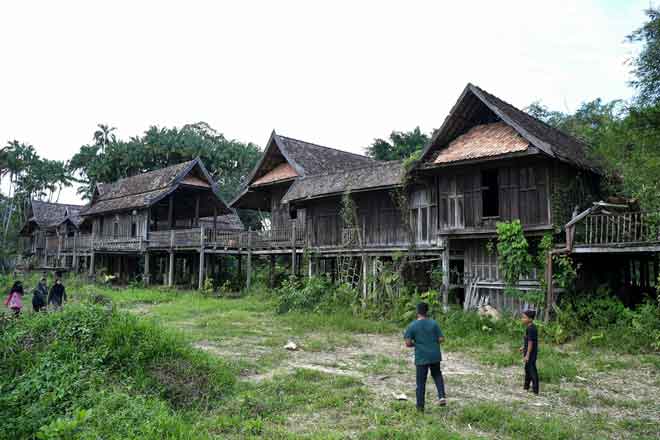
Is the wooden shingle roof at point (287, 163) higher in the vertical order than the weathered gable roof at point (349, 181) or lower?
higher

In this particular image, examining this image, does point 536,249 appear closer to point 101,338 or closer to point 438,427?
point 438,427

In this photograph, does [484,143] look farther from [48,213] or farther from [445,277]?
[48,213]

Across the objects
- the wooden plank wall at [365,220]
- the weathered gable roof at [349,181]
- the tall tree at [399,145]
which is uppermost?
the tall tree at [399,145]

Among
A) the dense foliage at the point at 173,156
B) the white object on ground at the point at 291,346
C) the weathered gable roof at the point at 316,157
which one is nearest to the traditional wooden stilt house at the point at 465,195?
the weathered gable roof at the point at 316,157

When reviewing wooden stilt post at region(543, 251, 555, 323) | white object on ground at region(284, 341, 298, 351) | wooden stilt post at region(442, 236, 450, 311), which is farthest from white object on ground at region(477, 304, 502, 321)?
white object on ground at region(284, 341, 298, 351)

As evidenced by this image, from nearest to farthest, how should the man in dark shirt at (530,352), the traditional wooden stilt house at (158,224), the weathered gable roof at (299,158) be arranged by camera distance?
the man in dark shirt at (530,352) < the weathered gable roof at (299,158) < the traditional wooden stilt house at (158,224)

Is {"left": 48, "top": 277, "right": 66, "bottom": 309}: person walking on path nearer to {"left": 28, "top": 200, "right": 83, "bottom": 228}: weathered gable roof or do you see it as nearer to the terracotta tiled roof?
the terracotta tiled roof

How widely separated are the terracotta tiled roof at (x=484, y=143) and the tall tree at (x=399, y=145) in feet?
69.0

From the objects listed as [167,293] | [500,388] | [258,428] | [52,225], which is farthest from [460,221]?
[52,225]

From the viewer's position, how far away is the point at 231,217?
39.0 m

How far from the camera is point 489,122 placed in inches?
629

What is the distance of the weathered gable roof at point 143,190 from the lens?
2745 cm

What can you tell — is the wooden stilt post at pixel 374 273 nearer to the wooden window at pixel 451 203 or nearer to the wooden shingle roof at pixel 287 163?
the wooden window at pixel 451 203

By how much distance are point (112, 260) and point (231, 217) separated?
365 inches
